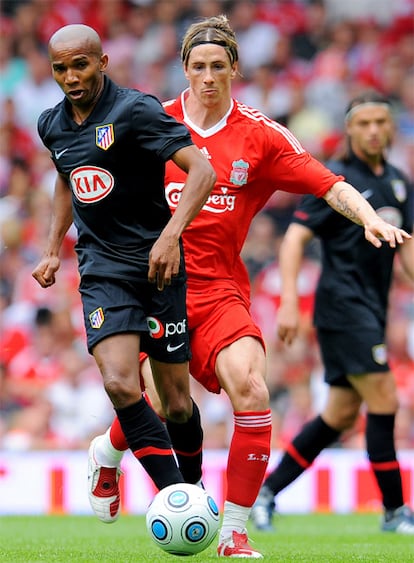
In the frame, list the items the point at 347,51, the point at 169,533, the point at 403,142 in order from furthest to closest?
the point at 347,51 → the point at 403,142 → the point at 169,533

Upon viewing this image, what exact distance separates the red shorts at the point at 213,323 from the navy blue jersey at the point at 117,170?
67 cm

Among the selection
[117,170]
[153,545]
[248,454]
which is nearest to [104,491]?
[153,545]

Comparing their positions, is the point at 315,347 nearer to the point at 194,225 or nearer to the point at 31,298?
the point at 31,298

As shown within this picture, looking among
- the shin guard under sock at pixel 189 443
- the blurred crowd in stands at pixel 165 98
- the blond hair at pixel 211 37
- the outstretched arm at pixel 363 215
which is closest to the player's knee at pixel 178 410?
the shin guard under sock at pixel 189 443

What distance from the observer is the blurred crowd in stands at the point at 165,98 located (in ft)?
38.1

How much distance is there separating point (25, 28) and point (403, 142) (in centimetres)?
507

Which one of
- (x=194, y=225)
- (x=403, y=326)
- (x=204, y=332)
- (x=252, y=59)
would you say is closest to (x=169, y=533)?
(x=204, y=332)

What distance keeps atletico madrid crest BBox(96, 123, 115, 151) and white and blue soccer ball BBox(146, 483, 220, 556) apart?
152 cm

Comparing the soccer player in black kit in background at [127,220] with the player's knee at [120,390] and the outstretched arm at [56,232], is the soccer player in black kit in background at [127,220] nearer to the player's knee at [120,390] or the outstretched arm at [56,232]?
the player's knee at [120,390]

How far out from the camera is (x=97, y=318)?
547 centimetres

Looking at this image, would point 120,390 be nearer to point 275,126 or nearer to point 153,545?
point 153,545

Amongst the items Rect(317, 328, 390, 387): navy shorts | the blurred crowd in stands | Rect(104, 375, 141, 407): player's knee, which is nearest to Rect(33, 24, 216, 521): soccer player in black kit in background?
Rect(104, 375, 141, 407): player's knee

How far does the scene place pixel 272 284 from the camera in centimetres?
1276

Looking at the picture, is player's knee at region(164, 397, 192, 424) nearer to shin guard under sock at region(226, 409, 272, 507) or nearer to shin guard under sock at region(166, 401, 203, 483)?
shin guard under sock at region(166, 401, 203, 483)
